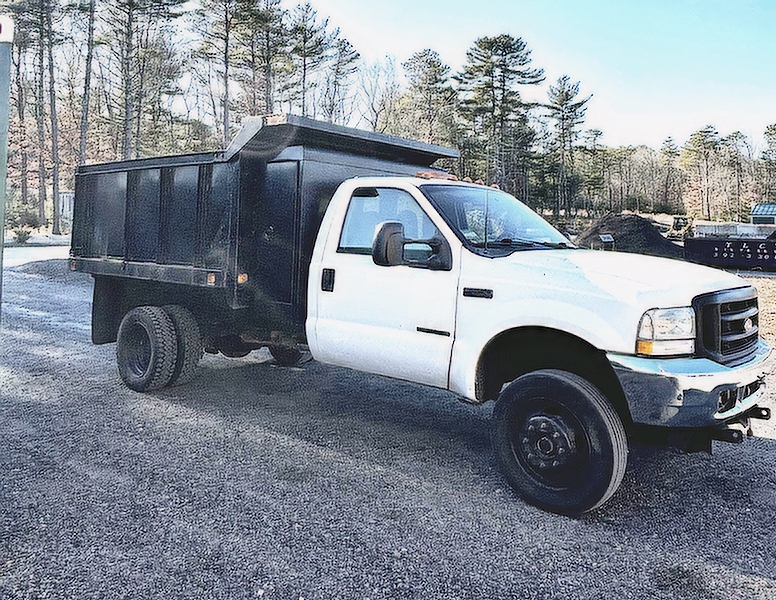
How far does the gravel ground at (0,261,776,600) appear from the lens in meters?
2.97

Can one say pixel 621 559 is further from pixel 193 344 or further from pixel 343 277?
pixel 193 344

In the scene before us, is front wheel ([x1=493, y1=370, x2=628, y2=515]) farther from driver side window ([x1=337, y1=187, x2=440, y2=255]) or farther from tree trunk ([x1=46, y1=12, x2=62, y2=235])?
tree trunk ([x1=46, y1=12, x2=62, y2=235])

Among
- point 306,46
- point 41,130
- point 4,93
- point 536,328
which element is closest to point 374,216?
point 536,328

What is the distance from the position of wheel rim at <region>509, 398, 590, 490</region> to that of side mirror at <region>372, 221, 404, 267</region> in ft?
4.35

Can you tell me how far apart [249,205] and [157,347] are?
1.73m

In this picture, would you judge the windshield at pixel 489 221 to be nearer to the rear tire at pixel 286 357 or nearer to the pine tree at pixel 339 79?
the rear tire at pixel 286 357

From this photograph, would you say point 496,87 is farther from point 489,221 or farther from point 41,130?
point 489,221

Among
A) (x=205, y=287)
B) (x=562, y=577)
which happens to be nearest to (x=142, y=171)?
(x=205, y=287)

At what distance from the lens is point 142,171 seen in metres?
6.11

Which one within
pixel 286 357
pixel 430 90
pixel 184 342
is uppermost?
pixel 430 90

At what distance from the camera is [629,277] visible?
12.0 ft

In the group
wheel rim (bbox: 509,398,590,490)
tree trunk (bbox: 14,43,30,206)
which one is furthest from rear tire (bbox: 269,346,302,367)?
tree trunk (bbox: 14,43,30,206)

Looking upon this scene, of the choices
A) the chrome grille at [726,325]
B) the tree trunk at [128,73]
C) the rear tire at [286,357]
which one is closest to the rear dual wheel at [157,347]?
the rear tire at [286,357]

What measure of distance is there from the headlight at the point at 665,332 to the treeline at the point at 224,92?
95.0 feet
